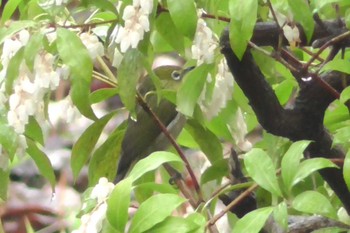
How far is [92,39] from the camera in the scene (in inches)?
37.3

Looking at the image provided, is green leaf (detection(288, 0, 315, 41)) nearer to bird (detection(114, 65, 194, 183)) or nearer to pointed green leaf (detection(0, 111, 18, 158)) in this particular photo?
pointed green leaf (detection(0, 111, 18, 158))

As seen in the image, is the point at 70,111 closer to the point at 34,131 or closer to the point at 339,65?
the point at 34,131

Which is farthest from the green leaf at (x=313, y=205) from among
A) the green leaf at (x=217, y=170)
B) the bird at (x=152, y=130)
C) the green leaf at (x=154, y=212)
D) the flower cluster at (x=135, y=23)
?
the bird at (x=152, y=130)

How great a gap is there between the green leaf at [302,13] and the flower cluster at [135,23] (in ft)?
0.46

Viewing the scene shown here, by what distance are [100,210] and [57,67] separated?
0.20 m

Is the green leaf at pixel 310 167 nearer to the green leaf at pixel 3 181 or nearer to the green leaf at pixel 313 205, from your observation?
the green leaf at pixel 313 205

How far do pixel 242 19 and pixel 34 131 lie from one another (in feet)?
1.13

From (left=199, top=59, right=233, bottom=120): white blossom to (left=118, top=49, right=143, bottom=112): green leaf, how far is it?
92mm

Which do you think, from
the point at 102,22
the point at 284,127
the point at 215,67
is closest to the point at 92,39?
the point at 102,22

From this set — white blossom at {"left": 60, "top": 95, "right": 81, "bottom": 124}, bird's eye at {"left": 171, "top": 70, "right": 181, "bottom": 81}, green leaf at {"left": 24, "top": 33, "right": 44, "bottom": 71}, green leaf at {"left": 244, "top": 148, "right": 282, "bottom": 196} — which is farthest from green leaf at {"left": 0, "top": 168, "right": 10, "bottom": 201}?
bird's eye at {"left": 171, "top": 70, "right": 181, "bottom": 81}

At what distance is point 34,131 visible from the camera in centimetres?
108

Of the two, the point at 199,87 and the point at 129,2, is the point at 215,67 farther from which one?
the point at 129,2

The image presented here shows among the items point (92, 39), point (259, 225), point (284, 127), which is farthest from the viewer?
point (284, 127)

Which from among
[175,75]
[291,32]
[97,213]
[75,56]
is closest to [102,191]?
[97,213]
